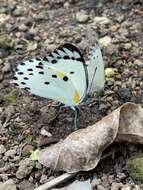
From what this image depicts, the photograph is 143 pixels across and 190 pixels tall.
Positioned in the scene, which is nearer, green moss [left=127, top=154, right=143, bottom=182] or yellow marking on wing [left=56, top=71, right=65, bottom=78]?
green moss [left=127, top=154, right=143, bottom=182]

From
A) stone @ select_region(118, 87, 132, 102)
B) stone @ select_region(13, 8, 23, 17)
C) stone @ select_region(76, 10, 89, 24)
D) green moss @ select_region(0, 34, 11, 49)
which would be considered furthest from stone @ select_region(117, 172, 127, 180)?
stone @ select_region(13, 8, 23, 17)

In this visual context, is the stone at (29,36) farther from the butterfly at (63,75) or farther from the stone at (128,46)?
the butterfly at (63,75)

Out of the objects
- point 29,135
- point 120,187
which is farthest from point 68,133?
point 120,187

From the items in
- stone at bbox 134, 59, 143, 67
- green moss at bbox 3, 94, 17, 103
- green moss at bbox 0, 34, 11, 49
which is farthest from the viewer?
green moss at bbox 0, 34, 11, 49

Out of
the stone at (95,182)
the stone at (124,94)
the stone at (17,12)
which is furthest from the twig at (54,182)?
the stone at (17,12)

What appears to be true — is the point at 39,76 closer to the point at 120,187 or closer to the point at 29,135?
the point at 29,135

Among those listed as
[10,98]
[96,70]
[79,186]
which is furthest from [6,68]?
[79,186]

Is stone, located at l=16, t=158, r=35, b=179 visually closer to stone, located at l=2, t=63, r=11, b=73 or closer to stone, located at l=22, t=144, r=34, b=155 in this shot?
stone, located at l=22, t=144, r=34, b=155
